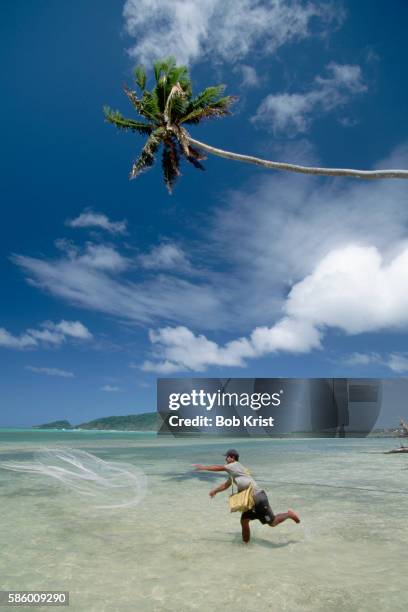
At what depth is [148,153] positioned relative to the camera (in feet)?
62.4

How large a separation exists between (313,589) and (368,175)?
33.6 ft

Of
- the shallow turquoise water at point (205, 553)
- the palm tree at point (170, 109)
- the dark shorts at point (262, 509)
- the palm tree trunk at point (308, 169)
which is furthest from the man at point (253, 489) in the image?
the palm tree at point (170, 109)

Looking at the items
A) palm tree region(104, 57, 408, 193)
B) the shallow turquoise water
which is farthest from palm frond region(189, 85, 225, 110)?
the shallow turquoise water

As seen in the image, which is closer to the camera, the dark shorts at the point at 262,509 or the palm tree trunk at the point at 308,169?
the dark shorts at the point at 262,509

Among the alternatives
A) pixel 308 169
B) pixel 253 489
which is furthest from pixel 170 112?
pixel 253 489

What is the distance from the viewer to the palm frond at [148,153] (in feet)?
60.7

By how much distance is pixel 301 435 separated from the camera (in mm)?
102438

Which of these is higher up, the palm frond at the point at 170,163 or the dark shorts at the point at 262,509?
the palm frond at the point at 170,163

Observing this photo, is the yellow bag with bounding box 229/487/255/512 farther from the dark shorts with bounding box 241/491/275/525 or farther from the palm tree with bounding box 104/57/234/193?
the palm tree with bounding box 104/57/234/193

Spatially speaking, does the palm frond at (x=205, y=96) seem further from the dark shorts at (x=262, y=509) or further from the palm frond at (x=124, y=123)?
the dark shorts at (x=262, y=509)

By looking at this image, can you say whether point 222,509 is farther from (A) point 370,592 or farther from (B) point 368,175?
(B) point 368,175

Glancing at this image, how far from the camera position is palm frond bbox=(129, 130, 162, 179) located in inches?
729

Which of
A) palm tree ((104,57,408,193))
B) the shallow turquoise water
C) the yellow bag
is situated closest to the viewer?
the shallow turquoise water

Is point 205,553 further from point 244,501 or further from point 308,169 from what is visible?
point 308,169
